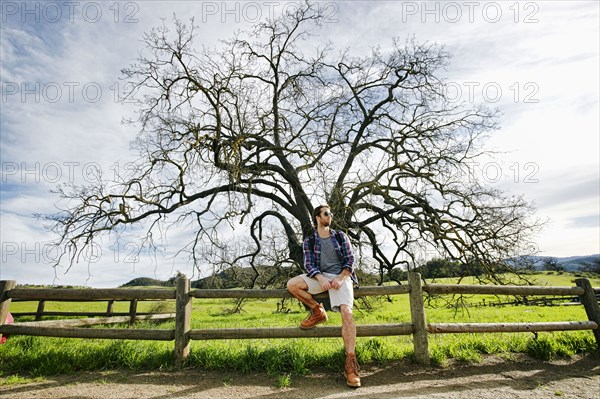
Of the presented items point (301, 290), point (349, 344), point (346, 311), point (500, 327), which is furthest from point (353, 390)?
point (500, 327)

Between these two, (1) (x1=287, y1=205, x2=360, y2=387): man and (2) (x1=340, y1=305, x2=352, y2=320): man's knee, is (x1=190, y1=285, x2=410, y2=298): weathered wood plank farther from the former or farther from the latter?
(2) (x1=340, y1=305, x2=352, y2=320): man's knee

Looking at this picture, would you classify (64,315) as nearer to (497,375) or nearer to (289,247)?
(289,247)

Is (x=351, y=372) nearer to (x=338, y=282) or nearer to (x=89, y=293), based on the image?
(x=338, y=282)

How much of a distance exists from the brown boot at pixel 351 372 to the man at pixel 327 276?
1 centimetres

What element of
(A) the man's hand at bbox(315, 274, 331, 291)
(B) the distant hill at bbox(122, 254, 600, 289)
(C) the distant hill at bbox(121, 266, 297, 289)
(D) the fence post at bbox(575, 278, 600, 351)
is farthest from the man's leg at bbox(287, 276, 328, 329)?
(C) the distant hill at bbox(121, 266, 297, 289)

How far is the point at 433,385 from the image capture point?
4586 mm

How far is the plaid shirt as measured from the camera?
4905mm

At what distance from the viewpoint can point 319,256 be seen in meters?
5.04

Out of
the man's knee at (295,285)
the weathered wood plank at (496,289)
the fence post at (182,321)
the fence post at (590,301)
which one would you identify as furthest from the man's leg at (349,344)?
the fence post at (590,301)

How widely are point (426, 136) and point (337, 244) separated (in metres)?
9.71

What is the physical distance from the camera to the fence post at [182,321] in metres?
5.20

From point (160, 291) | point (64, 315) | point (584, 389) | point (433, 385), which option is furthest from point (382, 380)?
point (64, 315)

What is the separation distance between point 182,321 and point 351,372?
8.61 ft

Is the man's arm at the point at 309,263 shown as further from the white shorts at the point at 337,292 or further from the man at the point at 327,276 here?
the white shorts at the point at 337,292
